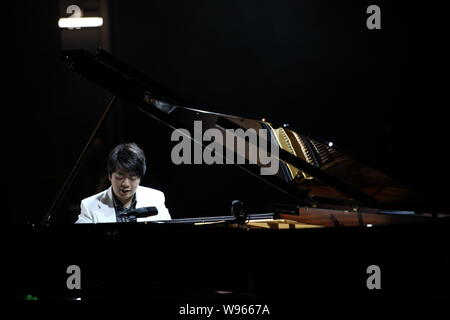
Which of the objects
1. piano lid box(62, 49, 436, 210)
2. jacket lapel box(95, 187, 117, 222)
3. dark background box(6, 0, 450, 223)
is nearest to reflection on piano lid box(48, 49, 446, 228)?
piano lid box(62, 49, 436, 210)

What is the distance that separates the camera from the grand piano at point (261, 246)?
8.64 feet

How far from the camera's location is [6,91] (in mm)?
5656

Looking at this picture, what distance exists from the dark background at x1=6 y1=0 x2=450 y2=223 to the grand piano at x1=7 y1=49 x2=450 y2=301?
185 cm

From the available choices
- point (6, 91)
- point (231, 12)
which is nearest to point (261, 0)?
point (231, 12)

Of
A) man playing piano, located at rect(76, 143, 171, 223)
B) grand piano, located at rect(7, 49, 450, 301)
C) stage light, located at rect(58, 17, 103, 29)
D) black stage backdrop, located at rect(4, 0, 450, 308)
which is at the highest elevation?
stage light, located at rect(58, 17, 103, 29)

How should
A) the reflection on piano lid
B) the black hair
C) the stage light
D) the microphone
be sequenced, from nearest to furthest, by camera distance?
the reflection on piano lid < the microphone < the black hair < the stage light

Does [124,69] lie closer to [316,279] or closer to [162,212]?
[162,212]

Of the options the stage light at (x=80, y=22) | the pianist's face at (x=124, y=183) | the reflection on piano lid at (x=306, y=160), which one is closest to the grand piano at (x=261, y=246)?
the reflection on piano lid at (x=306, y=160)

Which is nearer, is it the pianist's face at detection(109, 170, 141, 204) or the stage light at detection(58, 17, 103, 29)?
the pianist's face at detection(109, 170, 141, 204)

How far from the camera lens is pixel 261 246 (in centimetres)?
273

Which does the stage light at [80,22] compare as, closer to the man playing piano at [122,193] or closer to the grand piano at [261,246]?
the man playing piano at [122,193]

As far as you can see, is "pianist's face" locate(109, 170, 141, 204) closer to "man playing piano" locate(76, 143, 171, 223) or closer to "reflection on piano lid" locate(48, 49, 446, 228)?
"man playing piano" locate(76, 143, 171, 223)

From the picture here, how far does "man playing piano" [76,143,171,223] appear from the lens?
366cm

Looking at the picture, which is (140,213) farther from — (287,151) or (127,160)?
(287,151)
